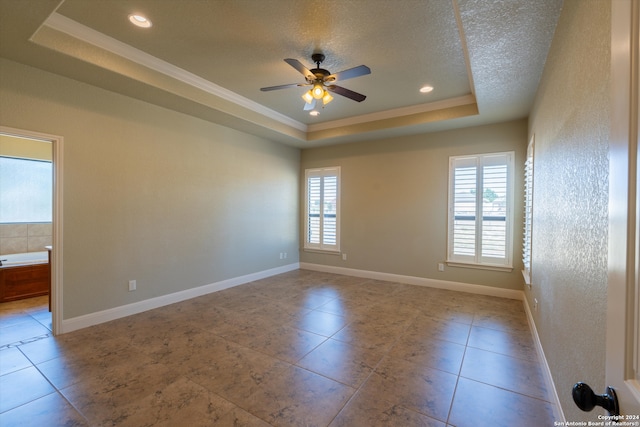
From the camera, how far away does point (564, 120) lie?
1835 millimetres

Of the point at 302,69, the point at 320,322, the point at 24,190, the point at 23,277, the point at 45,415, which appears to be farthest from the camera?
the point at 24,190

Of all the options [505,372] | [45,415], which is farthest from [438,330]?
[45,415]

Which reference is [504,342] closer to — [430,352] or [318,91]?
[430,352]

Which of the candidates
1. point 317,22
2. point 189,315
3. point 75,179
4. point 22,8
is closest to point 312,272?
point 189,315

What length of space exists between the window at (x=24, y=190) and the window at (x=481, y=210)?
7.10 metres

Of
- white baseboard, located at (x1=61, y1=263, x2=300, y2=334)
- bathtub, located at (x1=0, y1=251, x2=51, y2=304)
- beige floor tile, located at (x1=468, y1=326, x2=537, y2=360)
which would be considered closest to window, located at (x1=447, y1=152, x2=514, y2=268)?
beige floor tile, located at (x1=468, y1=326, x2=537, y2=360)

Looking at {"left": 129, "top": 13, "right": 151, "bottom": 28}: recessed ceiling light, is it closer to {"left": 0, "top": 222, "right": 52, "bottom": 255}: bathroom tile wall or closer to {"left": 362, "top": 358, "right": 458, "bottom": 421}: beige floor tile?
{"left": 362, "top": 358, "right": 458, "bottom": 421}: beige floor tile

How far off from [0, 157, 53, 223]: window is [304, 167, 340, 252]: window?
481 centimetres

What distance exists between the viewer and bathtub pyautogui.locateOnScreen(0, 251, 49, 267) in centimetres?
438

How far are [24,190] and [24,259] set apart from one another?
1522 mm

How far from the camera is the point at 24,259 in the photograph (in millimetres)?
4664

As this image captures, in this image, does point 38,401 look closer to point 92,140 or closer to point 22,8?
point 92,140

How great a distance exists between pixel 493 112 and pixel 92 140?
5.32 metres

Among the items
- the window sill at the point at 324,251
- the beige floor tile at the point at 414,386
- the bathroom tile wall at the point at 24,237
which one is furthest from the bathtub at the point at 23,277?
the beige floor tile at the point at 414,386
